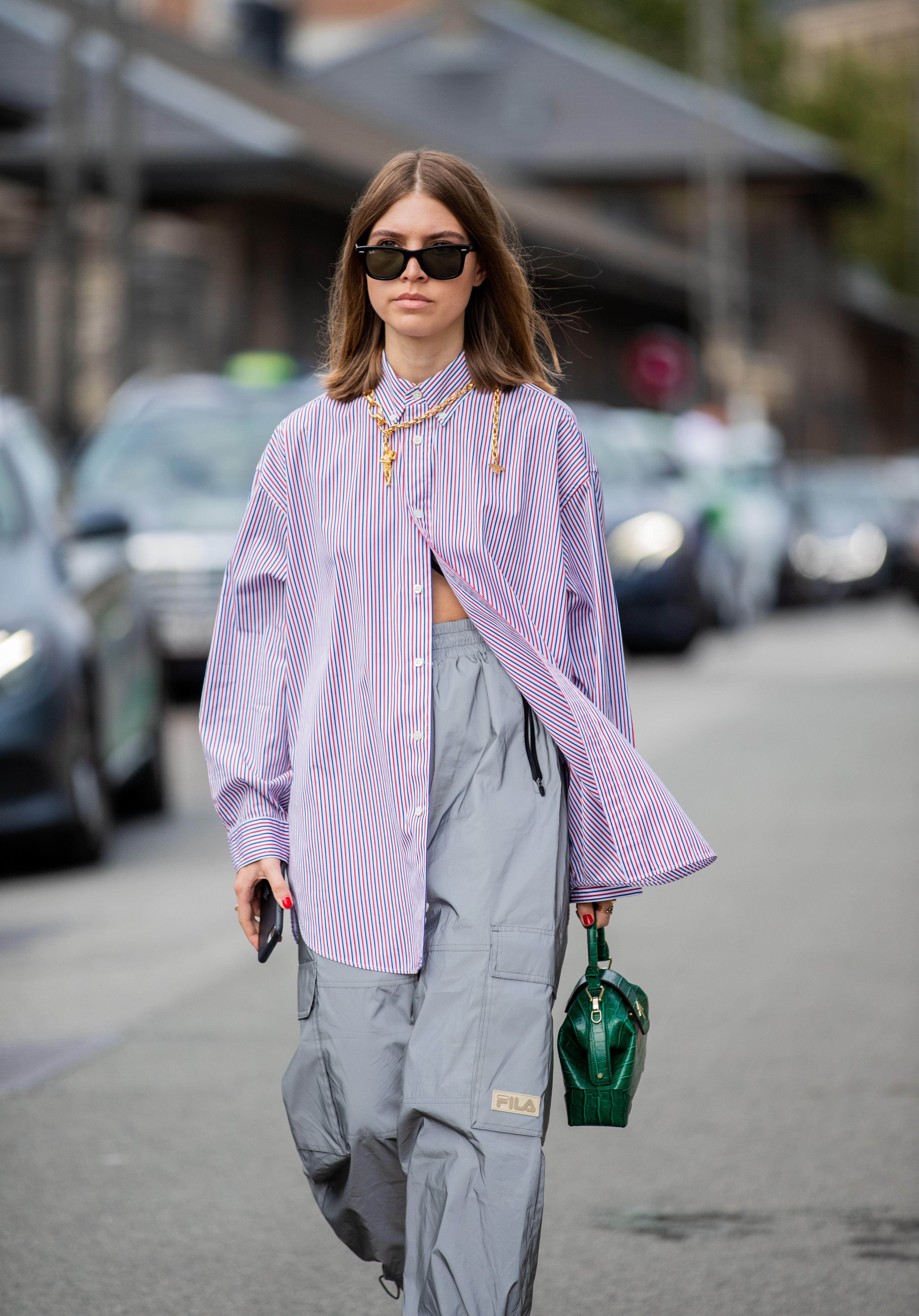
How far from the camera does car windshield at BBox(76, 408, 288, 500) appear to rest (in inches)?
556

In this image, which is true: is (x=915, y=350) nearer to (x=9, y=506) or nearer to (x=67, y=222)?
(x=67, y=222)

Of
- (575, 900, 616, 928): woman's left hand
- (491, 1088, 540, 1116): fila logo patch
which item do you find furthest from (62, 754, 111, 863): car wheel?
(491, 1088, 540, 1116): fila logo patch

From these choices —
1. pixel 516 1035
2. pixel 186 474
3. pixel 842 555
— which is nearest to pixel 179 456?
pixel 186 474

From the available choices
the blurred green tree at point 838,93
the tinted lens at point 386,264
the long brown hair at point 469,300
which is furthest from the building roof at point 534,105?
the tinted lens at point 386,264

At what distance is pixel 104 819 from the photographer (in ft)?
27.5

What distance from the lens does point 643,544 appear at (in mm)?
17094

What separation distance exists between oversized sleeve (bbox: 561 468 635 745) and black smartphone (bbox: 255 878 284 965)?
1.78 ft

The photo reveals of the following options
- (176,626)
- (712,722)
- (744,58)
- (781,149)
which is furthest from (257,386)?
(744,58)

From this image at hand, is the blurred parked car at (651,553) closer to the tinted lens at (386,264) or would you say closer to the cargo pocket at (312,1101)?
the tinted lens at (386,264)

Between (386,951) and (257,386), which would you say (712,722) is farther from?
(386,951)

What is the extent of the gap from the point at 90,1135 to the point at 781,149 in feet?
174

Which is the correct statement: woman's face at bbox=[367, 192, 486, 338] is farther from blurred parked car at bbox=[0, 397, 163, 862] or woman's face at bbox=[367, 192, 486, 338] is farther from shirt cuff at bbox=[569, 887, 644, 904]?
blurred parked car at bbox=[0, 397, 163, 862]

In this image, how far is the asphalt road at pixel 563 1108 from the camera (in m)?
3.97

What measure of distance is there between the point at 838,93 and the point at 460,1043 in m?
78.4
